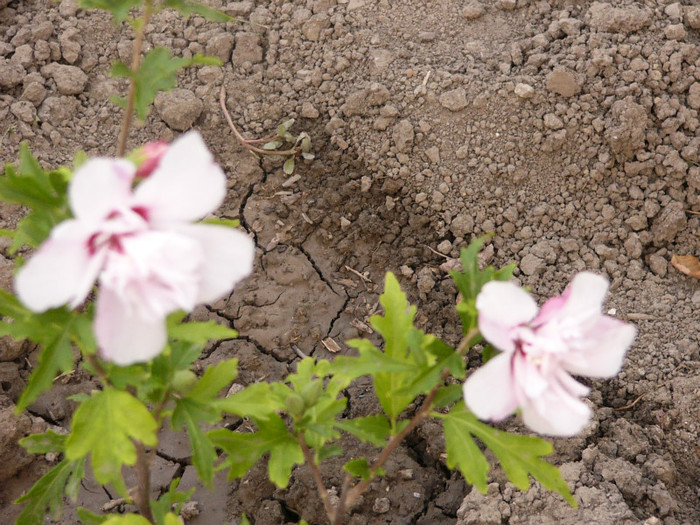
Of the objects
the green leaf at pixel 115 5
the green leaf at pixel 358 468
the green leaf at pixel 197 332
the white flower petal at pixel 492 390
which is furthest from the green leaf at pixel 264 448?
the green leaf at pixel 115 5

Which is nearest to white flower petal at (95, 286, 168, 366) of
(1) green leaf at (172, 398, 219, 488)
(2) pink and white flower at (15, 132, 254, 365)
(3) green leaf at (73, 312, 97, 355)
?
(2) pink and white flower at (15, 132, 254, 365)

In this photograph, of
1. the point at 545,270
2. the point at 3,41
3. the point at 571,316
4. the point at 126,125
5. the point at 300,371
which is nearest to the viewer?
the point at 571,316

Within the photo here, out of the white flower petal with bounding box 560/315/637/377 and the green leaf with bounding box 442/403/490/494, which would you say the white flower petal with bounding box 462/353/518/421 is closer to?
the white flower petal with bounding box 560/315/637/377

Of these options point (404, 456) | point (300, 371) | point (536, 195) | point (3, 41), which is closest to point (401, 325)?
point (300, 371)

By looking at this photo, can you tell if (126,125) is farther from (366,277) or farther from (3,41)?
(3,41)

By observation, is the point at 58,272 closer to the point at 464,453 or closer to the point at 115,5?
the point at 115,5

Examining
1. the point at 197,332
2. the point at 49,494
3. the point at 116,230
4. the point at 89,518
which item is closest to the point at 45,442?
the point at 49,494

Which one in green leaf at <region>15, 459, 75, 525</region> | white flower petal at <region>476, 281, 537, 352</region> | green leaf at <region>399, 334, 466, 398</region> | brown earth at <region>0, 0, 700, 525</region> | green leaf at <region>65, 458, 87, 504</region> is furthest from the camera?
brown earth at <region>0, 0, 700, 525</region>
